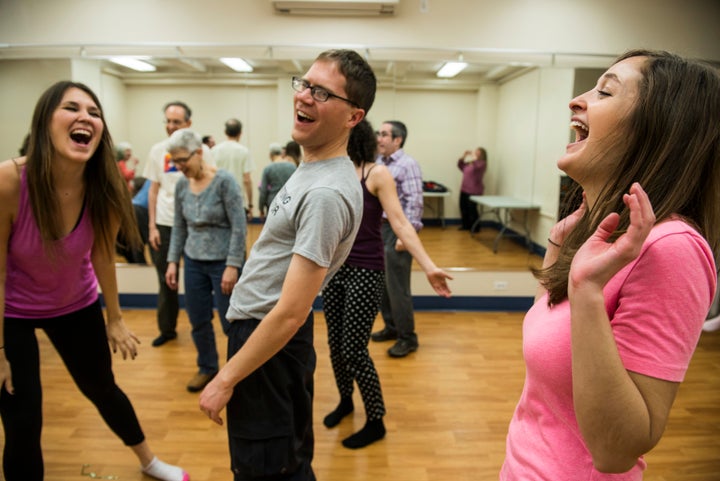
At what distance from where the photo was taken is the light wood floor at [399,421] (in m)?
2.36

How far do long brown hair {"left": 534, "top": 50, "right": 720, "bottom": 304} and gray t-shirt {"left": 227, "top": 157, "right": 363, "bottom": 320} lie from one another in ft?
2.08

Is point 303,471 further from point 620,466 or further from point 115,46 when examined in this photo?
point 115,46

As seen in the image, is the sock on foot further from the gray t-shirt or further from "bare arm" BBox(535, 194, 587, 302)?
"bare arm" BBox(535, 194, 587, 302)

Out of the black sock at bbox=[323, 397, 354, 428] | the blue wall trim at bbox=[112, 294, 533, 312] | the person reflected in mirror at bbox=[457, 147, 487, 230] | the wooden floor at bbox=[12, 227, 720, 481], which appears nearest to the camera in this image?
the wooden floor at bbox=[12, 227, 720, 481]

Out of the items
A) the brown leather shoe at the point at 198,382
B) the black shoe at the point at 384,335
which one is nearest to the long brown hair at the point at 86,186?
the brown leather shoe at the point at 198,382

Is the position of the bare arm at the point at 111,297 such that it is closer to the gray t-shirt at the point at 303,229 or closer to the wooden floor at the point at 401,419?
the wooden floor at the point at 401,419

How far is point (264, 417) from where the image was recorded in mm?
1319

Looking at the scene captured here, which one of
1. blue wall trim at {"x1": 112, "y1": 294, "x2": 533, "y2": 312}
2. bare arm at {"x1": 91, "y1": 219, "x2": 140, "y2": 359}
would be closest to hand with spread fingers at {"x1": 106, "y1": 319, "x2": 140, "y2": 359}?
bare arm at {"x1": 91, "y1": 219, "x2": 140, "y2": 359}

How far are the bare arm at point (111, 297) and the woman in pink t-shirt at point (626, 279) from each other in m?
1.61

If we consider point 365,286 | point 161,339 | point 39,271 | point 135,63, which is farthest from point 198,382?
point 135,63

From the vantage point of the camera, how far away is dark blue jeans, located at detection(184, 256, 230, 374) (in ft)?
9.87

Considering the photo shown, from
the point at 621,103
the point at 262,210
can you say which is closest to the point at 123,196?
the point at 621,103

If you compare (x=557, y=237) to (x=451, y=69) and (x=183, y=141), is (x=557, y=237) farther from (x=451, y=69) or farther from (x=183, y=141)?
(x=451, y=69)

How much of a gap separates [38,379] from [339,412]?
1.52m
